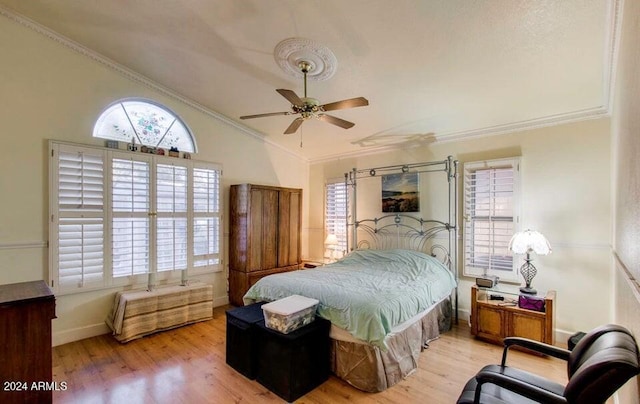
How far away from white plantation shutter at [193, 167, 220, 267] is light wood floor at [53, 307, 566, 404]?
1314mm

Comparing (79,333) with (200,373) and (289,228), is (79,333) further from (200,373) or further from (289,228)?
(289,228)

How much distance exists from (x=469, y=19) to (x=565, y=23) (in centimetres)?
75

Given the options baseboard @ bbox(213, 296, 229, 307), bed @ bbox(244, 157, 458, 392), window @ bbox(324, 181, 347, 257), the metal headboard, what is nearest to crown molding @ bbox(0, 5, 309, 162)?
window @ bbox(324, 181, 347, 257)

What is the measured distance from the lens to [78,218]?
358 centimetres

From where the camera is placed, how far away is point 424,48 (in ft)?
9.02

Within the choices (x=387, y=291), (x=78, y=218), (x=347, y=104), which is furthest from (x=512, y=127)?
Result: (x=78, y=218)

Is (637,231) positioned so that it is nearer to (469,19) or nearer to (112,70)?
(469,19)

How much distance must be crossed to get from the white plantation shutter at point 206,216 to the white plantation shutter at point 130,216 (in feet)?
2.30

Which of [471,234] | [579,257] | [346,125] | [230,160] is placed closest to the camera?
[346,125]

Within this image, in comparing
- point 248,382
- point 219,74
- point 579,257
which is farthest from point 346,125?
point 579,257

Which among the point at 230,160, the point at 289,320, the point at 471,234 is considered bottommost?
the point at 289,320

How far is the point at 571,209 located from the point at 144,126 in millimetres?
5835

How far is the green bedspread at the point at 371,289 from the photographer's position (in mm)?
2598

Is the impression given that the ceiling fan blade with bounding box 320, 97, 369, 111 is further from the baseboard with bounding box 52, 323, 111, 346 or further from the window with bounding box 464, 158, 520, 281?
the baseboard with bounding box 52, 323, 111, 346
